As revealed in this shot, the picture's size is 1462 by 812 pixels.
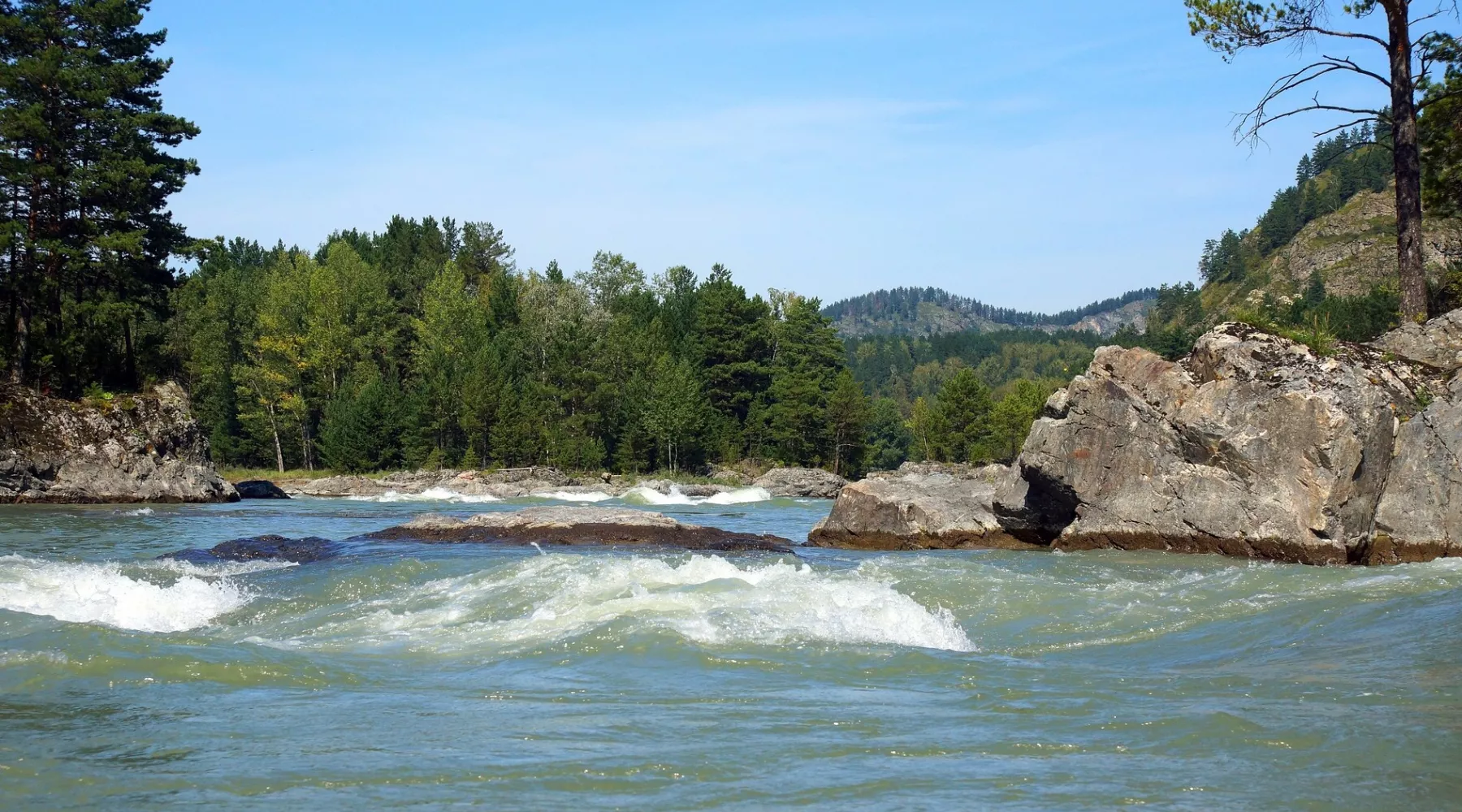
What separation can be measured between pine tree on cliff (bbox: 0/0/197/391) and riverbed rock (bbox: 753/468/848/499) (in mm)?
31144

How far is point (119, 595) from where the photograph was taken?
1150cm

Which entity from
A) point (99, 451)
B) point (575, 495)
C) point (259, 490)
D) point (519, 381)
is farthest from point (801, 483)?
point (99, 451)

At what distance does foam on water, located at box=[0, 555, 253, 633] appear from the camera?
10641 mm

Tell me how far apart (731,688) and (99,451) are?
103 feet

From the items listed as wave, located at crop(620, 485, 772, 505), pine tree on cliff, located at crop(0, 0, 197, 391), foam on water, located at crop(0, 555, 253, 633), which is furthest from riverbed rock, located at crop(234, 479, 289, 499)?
foam on water, located at crop(0, 555, 253, 633)

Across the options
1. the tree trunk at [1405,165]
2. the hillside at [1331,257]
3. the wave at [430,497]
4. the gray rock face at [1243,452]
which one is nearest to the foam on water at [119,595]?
the gray rock face at [1243,452]

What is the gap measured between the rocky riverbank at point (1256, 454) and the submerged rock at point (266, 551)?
10.9 meters

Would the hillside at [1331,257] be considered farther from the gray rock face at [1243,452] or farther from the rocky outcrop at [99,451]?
the rocky outcrop at [99,451]

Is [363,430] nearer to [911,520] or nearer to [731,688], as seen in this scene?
[911,520]

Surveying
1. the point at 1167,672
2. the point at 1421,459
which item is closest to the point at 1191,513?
the point at 1421,459

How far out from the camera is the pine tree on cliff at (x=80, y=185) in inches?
1396

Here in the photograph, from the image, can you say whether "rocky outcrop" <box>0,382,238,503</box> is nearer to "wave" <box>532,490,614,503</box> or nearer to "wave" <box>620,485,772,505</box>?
"wave" <box>532,490,614,503</box>

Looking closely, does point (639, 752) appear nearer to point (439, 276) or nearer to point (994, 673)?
point (994, 673)

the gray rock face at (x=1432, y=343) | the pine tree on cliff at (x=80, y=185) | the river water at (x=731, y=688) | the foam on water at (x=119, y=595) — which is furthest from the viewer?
the pine tree on cliff at (x=80, y=185)
